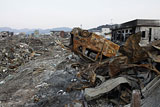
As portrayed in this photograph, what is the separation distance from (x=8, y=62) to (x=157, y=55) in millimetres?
9308

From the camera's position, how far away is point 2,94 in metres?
4.39

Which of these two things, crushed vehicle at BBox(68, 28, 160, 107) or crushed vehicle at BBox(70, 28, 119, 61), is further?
crushed vehicle at BBox(70, 28, 119, 61)

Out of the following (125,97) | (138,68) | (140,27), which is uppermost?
(140,27)

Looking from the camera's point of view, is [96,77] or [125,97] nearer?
[125,97]

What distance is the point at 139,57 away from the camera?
3.62m

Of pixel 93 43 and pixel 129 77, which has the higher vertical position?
pixel 93 43

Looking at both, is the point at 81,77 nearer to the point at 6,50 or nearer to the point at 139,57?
the point at 139,57

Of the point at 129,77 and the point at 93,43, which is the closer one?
the point at 129,77

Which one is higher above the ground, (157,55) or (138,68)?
(157,55)

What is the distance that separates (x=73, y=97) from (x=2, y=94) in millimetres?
2808

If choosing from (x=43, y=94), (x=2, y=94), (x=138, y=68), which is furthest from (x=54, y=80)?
(x=138, y=68)

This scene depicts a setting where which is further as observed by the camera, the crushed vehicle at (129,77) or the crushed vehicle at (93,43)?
the crushed vehicle at (93,43)

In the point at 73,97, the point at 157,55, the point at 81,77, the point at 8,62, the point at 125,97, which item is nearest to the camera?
the point at 125,97

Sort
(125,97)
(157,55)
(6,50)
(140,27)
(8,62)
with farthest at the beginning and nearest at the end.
Result: (6,50), (140,27), (8,62), (157,55), (125,97)
